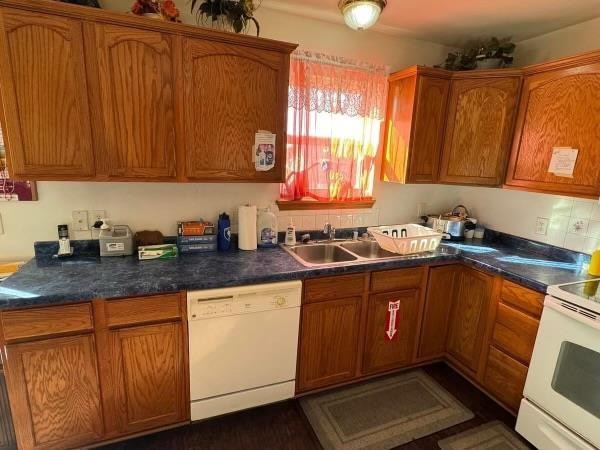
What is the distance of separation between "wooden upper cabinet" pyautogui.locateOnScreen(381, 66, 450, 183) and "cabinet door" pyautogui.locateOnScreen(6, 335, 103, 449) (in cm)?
220

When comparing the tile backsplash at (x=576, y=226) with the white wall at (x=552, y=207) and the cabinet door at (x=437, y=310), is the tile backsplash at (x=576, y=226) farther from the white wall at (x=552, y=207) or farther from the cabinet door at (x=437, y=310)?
the cabinet door at (x=437, y=310)

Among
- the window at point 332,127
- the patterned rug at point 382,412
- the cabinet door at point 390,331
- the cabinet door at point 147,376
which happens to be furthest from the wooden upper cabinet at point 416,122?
the cabinet door at point 147,376

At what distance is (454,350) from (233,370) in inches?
62.7

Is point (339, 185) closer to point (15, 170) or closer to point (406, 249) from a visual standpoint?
point (406, 249)

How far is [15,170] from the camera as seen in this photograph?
4.84 feet

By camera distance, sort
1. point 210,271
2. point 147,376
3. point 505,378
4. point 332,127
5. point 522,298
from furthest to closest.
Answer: point 332,127, point 505,378, point 522,298, point 210,271, point 147,376

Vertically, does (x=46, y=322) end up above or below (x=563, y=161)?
below

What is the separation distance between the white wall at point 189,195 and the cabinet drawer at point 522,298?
3.43ft

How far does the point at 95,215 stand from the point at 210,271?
82 cm

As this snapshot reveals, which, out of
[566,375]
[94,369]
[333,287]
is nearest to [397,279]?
[333,287]

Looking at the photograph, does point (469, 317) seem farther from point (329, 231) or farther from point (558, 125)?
point (558, 125)

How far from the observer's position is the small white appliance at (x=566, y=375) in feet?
4.77

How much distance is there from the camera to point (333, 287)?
1.90 meters

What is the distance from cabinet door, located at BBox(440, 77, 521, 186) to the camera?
7.01 feet
